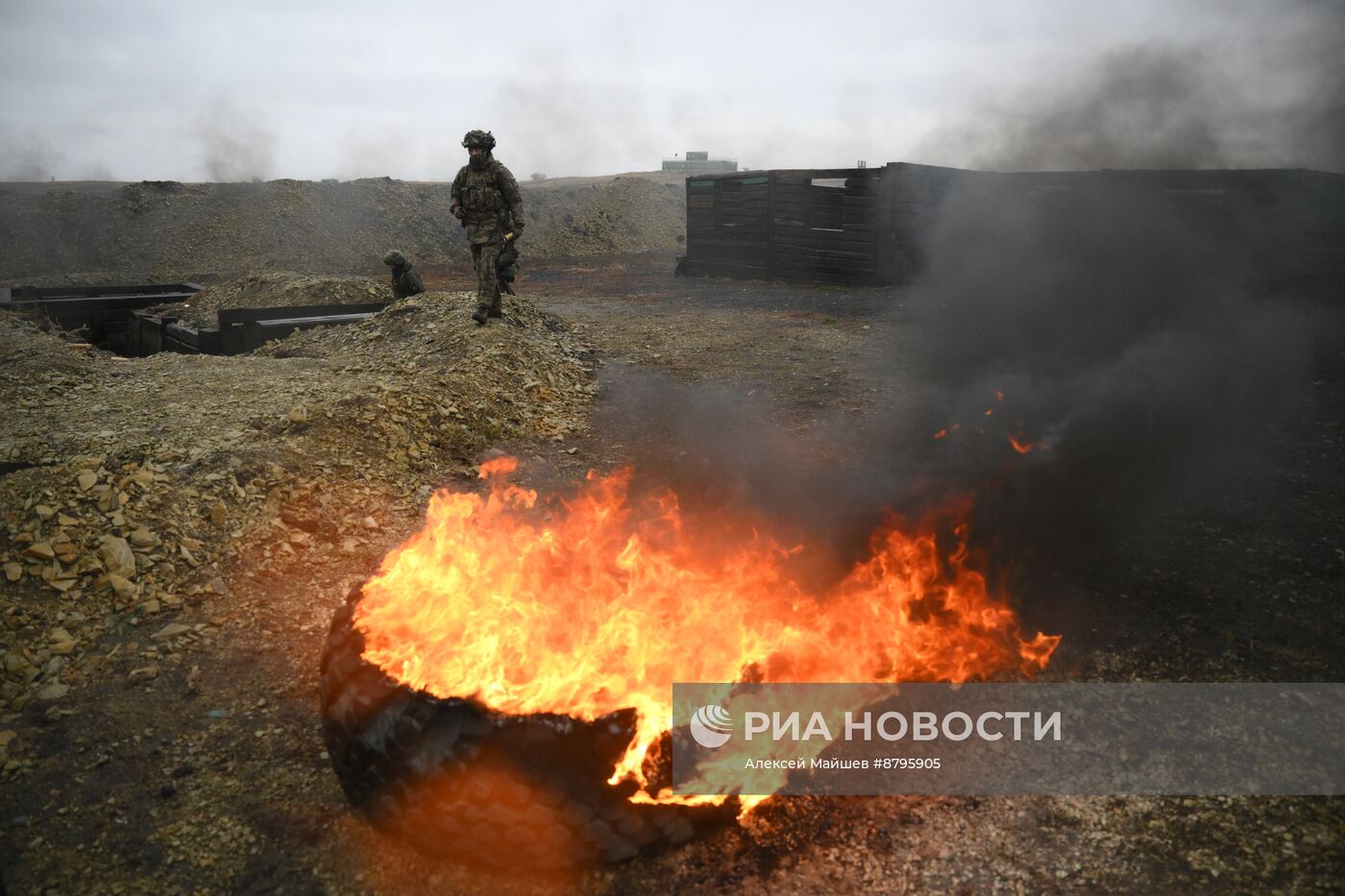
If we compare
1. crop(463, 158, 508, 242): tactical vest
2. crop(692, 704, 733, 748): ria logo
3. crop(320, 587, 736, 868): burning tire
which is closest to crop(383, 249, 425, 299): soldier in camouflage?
crop(463, 158, 508, 242): tactical vest

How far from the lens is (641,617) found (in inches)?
159

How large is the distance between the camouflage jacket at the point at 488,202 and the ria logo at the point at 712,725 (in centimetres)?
869

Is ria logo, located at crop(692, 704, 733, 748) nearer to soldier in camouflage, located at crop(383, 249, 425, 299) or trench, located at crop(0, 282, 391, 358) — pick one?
trench, located at crop(0, 282, 391, 358)

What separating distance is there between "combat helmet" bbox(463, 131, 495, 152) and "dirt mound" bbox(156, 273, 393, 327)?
4766 millimetres

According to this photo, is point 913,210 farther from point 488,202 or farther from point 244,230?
point 244,230

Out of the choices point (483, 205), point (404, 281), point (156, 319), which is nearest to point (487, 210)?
point (483, 205)

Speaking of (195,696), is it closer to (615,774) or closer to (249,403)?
(615,774)

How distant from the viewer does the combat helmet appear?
33.3 ft

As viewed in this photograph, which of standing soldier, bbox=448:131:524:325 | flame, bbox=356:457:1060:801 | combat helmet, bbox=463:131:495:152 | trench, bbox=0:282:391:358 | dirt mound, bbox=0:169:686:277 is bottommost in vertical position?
flame, bbox=356:457:1060:801

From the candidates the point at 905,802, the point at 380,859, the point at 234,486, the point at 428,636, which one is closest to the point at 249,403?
the point at 234,486

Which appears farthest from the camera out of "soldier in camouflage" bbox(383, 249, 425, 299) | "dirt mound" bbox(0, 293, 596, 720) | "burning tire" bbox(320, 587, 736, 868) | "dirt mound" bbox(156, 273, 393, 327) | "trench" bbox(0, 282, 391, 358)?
"dirt mound" bbox(156, 273, 393, 327)

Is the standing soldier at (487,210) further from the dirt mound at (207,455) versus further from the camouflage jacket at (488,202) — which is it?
the dirt mound at (207,455)

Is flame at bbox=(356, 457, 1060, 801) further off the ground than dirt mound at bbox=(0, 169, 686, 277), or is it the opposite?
dirt mound at bbox=(0, 169, 686, 277)

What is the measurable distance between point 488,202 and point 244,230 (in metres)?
22.4
